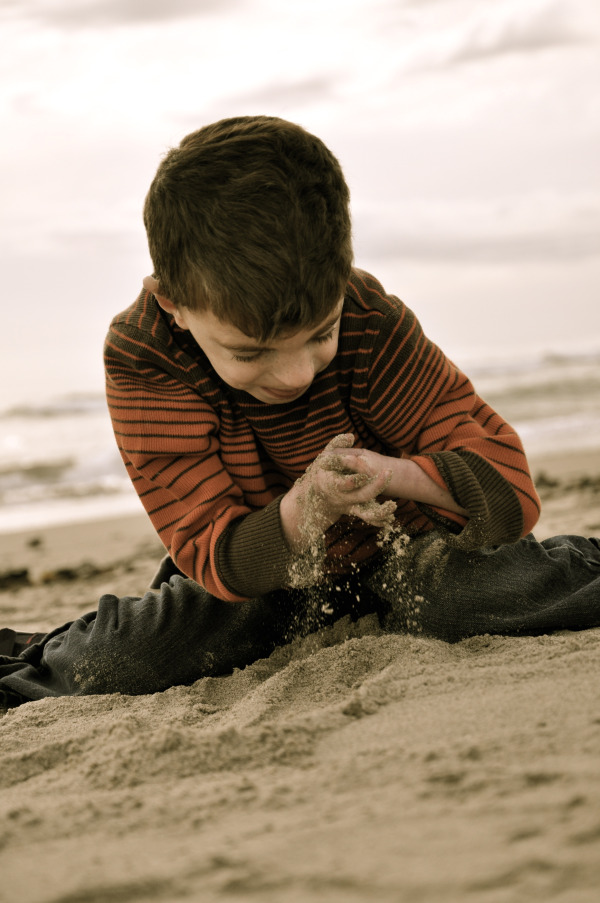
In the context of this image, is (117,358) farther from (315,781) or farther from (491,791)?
(491,791)

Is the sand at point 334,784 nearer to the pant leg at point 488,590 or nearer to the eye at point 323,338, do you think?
the pant leg at point 488,590

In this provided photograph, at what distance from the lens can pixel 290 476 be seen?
100 inches

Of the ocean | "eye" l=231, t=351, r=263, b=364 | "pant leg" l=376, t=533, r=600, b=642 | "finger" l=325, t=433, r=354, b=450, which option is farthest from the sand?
the ocean

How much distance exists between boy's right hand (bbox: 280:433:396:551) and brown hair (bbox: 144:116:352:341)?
0.34 metres

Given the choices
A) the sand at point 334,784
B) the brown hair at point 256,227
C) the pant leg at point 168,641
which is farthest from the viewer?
the pant leg at point 168,641

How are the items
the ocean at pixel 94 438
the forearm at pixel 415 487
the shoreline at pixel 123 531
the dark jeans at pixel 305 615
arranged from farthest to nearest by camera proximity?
the ocean at pixel 94 438, the shoreline at pixel 123 531, the dark jeans at pixel 305 615, the forearm at pixel 415 487

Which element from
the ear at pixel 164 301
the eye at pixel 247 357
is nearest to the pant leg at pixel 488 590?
the eye at pixel 247 357

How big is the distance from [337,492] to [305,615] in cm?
61

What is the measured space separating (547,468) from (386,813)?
18.6 feet

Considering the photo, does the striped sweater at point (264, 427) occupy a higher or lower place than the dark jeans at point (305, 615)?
higher

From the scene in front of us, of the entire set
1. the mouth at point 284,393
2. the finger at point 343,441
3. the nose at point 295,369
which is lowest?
the finger at point 343,441

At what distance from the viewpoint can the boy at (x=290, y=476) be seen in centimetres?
198

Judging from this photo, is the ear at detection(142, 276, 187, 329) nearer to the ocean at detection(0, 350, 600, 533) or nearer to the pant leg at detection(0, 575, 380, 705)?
the pant leg at detection(0, 575, 380, 705)

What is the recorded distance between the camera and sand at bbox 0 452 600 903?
3.62 feet
